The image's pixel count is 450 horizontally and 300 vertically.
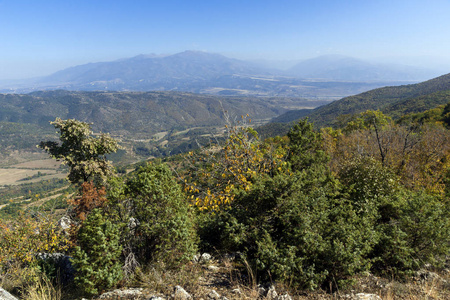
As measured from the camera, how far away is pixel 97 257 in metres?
4.79

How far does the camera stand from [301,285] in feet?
16.9

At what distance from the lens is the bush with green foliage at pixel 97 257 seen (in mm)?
4630

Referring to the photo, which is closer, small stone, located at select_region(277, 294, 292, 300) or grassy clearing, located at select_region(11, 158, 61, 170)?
small stone, located at select_region(277, 294, 292, 300)

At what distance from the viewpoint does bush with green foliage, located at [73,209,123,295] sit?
15.2 ft

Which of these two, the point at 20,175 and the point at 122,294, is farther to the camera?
the point at 20,175

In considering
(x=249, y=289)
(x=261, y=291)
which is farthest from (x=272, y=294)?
(x=249, y=289)

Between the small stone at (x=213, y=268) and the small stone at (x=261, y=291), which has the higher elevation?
the small stone at (x=261, y=291)

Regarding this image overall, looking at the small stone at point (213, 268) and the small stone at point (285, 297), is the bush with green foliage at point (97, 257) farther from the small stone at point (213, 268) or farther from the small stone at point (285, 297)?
the small stone at point (285, 297)

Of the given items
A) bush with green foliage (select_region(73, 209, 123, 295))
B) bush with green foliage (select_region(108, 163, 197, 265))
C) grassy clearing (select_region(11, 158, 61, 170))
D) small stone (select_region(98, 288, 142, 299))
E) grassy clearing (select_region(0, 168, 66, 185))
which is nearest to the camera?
bush with green foliage (select_region(73, 209, 123, 295))

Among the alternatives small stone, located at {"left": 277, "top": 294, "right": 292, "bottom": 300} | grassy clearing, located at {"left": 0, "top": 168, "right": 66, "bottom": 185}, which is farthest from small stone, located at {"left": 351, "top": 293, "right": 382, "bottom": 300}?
grassy clearing, located at {"left": 0, "top": 168, "right": 66, "bottom": 185}

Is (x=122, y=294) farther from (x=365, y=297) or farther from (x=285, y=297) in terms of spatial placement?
(x=365, y=297)

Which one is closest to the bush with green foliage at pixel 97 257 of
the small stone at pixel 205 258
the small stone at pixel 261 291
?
the small stone at pixel 205 258

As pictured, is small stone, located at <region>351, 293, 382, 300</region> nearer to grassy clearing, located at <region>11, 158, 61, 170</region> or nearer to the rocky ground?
the rocky ground

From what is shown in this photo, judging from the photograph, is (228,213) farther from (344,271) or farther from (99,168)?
(99,168)
